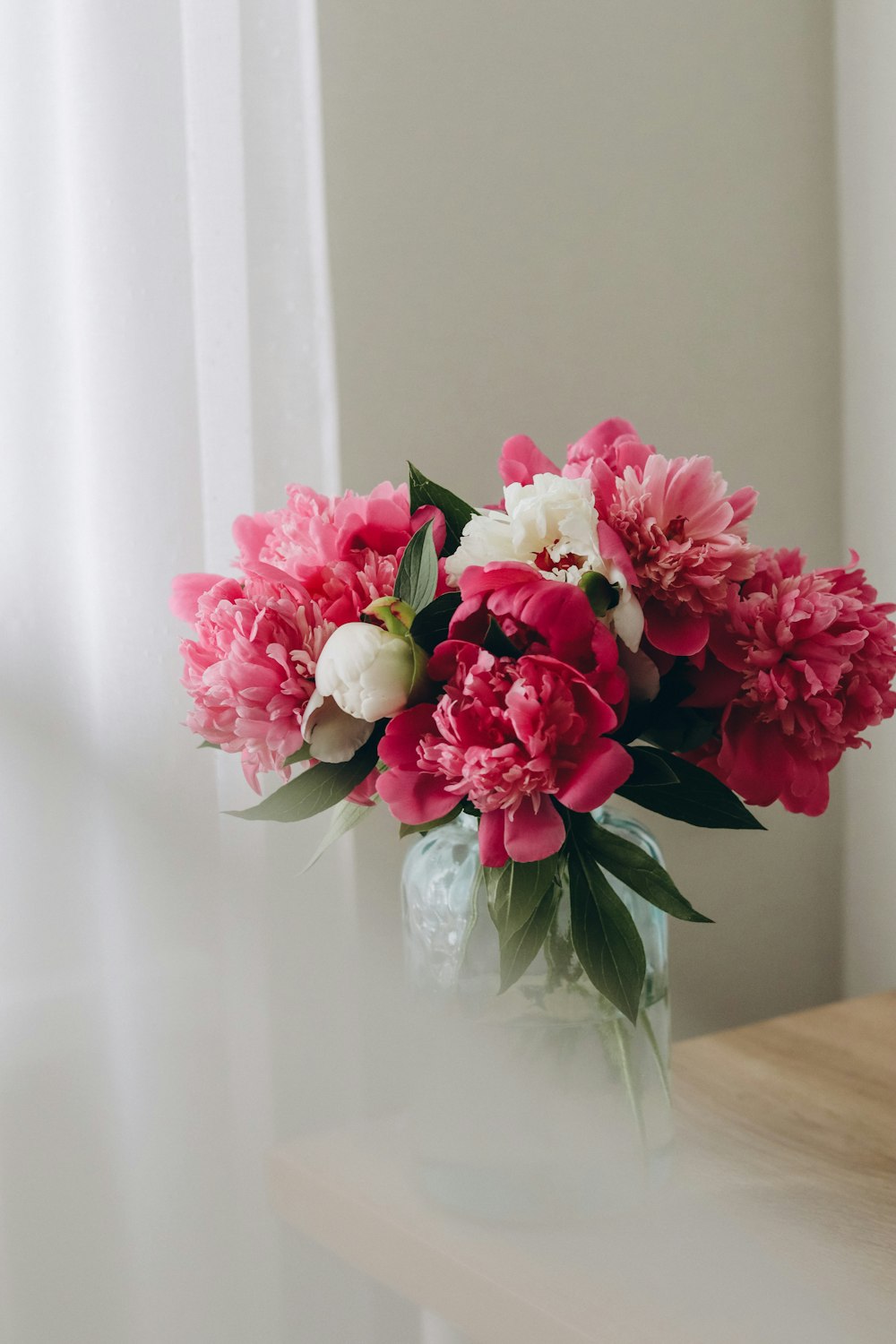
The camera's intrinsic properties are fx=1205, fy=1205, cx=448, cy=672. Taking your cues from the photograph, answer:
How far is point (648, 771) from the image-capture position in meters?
0.60

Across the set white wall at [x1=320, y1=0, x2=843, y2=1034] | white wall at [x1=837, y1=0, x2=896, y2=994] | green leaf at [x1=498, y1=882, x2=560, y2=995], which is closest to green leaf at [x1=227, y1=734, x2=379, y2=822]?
green leaf at [x1=498, y1=882, x2=560, y2=995]

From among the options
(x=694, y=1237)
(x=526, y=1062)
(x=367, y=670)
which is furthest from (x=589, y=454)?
(x=694, y=1237)

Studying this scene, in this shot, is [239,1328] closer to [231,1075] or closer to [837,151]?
[231,1075]

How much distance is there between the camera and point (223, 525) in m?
0.92

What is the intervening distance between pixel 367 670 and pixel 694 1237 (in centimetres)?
39

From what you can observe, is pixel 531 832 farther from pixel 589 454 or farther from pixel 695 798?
pixel 589 454

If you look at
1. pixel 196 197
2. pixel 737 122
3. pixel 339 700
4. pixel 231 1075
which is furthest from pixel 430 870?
pixel 737 122

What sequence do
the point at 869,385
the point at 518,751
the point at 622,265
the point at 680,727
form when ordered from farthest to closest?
1. the point at 869,385
2. the point at 622,265
3. the point at 680,727
4. the point at 518,751

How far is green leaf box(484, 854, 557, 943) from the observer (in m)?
0.59

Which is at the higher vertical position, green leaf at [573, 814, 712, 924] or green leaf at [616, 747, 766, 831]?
green leaf at [616, 747, 766, 831]

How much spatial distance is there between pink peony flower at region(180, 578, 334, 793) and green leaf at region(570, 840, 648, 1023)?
0.17 m

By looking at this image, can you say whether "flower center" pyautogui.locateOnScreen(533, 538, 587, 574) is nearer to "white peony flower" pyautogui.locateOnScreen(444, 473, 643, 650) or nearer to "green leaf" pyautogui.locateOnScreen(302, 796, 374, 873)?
"white peony flower" pyautogui.locateOnScreen(444, 473, 643, 650)

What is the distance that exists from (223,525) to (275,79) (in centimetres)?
36

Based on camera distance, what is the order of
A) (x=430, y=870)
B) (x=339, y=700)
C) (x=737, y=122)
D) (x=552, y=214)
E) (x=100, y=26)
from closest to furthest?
(x=339, y=700)
(x=430, y=870)
(x=100, y=26)
(x=552, y=214)
(x=737, y=122)
